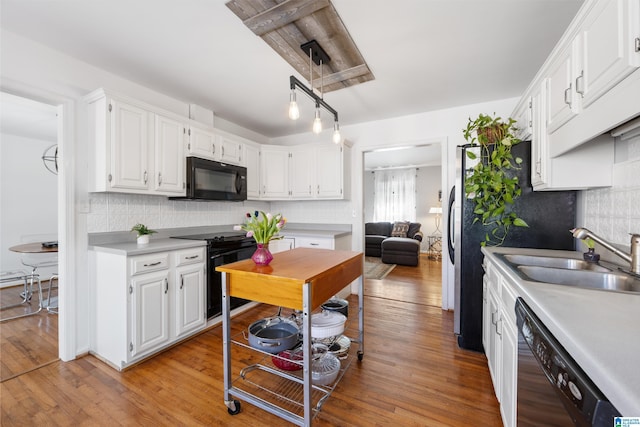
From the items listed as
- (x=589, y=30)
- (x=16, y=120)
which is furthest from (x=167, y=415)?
(x=16, y=120)

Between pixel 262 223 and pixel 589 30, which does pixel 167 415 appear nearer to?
pixel 262 223

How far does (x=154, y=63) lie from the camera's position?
7.51 feet

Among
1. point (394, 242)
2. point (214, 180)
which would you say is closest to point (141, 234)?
point (214, 180)

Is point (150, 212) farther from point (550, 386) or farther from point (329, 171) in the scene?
point (550, 386)

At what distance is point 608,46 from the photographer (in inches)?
40.8

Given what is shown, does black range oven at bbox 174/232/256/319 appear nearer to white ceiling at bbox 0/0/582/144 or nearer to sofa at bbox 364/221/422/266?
white ceiling at bbox 0/0/582/144

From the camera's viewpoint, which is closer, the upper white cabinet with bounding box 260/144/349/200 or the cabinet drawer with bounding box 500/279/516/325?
the cabinet drawer with bounding box 500/279/516/325

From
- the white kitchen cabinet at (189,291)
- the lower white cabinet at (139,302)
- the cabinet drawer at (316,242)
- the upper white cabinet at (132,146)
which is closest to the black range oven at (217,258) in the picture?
the white kitchen cabinet at (189,291)

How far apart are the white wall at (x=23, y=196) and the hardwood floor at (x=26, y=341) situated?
1.28 m

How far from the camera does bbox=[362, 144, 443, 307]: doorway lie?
4059mm

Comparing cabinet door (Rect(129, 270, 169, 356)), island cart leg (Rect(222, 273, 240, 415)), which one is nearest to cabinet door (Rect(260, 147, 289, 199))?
cabinet door (Rect(129, 270, 169, 356))

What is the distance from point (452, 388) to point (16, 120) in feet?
19.5

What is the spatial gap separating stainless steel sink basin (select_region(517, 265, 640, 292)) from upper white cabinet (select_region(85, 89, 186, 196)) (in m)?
2.95

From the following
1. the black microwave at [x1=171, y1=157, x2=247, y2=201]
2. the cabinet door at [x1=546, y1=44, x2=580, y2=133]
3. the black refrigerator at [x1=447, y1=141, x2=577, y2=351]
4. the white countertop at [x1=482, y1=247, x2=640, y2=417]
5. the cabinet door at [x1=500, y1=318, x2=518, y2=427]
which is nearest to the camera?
the white countertop at [x1=482, y1=247, x2=640, y2=417]
